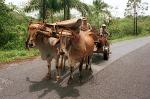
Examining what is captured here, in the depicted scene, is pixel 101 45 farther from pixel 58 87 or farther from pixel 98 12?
pixel 98 12

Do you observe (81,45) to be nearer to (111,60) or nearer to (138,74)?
(138,74)

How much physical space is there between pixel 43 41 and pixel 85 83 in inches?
69.3

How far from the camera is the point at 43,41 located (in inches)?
381

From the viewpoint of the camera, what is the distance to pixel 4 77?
10906 millimetres

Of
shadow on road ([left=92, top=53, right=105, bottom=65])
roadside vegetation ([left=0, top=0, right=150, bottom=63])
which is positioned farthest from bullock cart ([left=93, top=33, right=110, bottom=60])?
roadside vegetation ([left=0, top=0, right=150, bottom=63])

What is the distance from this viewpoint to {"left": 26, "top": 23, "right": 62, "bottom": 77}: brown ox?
899 centimetres

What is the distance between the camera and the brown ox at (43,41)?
8992 millimetres

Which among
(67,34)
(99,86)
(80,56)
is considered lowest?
(99,86)

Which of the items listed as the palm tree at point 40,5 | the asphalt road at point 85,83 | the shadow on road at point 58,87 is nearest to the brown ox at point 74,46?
the shadow on road at point 58,87

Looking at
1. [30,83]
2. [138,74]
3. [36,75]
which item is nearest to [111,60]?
[138,74]

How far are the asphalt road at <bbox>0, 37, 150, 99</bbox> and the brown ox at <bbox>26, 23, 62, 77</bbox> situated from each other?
0.88 m

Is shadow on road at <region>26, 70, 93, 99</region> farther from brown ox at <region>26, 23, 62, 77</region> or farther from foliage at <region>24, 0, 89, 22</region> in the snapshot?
foliage at <region>24, 0, 89, 22</region>

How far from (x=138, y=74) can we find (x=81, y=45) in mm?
2949

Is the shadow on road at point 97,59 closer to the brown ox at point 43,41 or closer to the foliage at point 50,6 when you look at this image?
the brown ox at point 43,41
